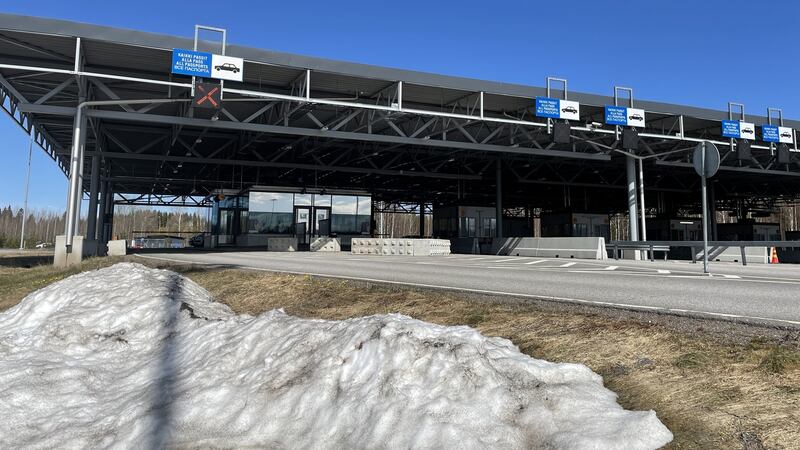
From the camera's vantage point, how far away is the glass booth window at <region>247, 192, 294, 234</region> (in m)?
39.6

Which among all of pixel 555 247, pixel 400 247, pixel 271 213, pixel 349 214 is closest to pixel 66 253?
pixel 400 247

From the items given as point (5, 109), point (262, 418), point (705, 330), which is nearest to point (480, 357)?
point (262, 418)

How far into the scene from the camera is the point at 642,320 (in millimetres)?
5645

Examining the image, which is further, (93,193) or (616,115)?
(93,193)

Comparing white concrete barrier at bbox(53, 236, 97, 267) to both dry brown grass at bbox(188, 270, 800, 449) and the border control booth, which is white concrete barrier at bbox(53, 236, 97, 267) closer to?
dry brown grass at bbox(188, 270, 800, 449)

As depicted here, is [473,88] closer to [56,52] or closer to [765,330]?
[56,52]

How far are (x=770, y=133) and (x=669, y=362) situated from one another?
1324 inches

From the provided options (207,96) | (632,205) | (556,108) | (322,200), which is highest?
(556,108)

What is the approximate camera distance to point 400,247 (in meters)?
30.0

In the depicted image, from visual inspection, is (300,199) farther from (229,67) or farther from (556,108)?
(556,108)

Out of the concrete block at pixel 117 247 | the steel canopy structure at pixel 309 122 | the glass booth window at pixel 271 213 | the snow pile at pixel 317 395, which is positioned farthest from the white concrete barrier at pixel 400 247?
the snow pile at pixel 317 395

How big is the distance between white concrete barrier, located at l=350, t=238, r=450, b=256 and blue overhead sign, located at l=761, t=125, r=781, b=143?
20.4m

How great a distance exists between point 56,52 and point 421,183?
113ft

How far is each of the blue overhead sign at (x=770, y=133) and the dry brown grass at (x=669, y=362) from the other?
30892mm
